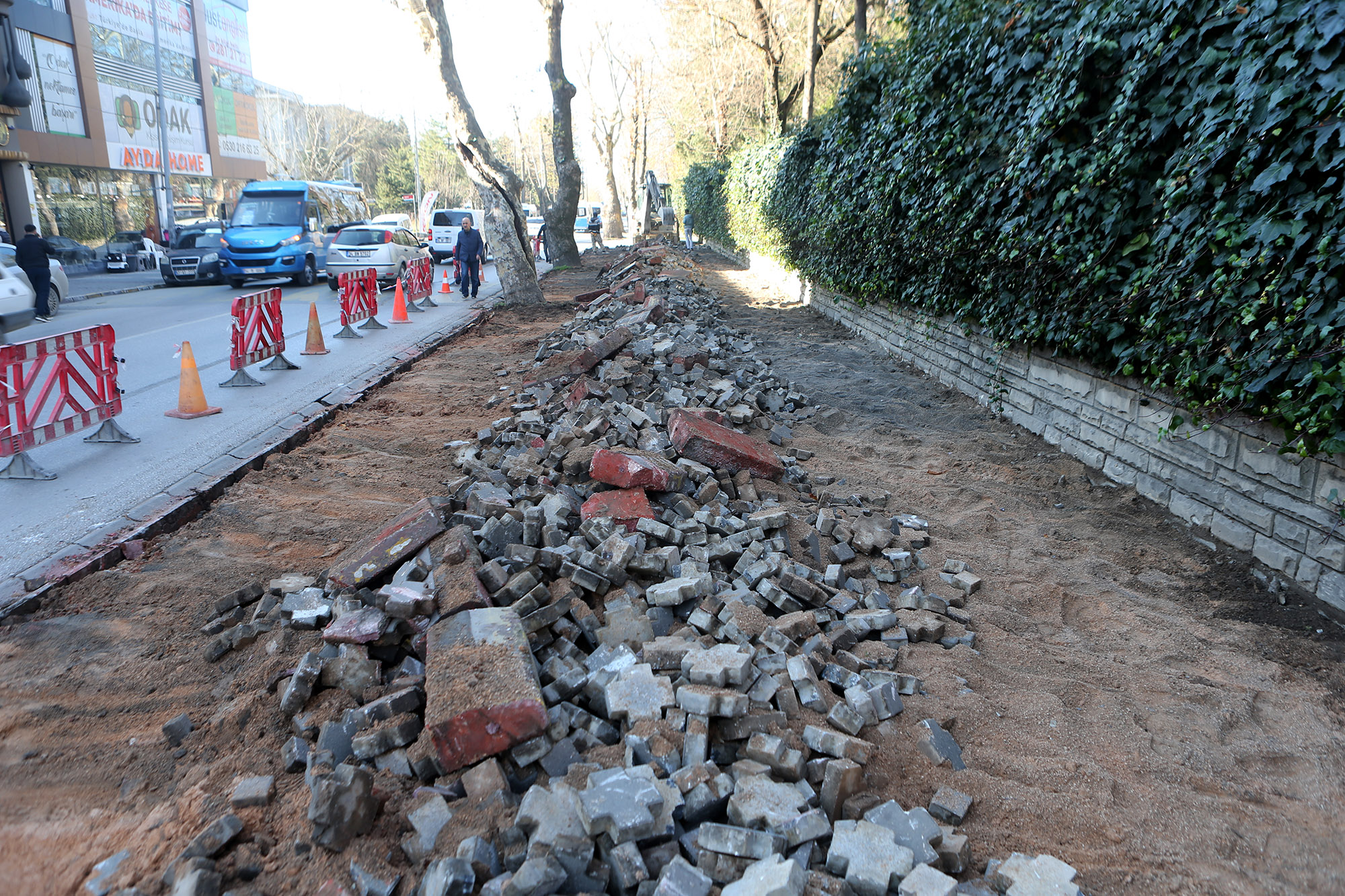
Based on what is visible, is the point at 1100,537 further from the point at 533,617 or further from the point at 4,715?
the point at 4,715

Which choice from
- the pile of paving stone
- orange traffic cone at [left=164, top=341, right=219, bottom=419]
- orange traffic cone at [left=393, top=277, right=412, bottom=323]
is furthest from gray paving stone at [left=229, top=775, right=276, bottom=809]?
orange traffic cone at [left=393, top=277, right=412, bottom=323]

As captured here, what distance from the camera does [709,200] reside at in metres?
29.5

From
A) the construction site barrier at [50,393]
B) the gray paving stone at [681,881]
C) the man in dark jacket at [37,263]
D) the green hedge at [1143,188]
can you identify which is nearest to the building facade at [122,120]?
the man in dark jacket at [37,263]

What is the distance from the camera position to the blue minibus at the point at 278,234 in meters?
20.0

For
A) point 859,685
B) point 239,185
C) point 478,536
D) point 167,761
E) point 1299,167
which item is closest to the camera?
point 167,761

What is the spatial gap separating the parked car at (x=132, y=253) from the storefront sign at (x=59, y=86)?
12.0ft

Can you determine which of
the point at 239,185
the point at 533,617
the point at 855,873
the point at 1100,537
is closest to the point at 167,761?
the point at 533,617

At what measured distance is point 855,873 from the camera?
2258 mm

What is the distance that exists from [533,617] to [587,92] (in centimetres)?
4553

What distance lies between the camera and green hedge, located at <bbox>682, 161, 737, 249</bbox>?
26750mm

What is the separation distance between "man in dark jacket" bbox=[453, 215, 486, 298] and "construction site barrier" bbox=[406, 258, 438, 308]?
2.69 ft

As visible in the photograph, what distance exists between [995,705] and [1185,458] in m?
2.59

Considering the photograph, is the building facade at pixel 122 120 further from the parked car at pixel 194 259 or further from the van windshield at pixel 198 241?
the parked car at pixel 194 259

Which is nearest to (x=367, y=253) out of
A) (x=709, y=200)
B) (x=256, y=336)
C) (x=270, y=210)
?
(x=270, y=210)
